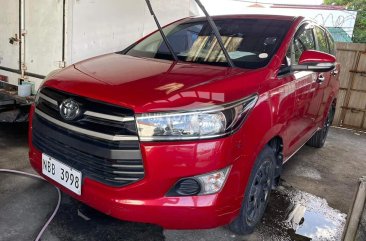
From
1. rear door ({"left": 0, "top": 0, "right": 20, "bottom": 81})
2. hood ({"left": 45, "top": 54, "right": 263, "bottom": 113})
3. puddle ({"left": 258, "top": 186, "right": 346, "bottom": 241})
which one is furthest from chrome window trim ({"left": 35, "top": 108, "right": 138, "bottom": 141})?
rear door ({"left": 0, "top": 0, "right": 20, "bottom": 81})

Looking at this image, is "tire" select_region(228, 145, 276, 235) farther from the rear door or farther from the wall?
the wall

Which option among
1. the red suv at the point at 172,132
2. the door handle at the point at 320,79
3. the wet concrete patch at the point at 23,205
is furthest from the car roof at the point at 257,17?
the wet concrete patch at the point at 23,205

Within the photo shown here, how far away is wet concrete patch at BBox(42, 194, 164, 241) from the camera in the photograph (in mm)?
2393

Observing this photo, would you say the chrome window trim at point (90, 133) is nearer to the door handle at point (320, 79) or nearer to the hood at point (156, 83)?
the hood at point (156, 83)

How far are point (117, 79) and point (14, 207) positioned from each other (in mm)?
1378

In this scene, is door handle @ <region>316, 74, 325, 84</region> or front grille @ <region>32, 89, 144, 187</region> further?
door handle @ <region>316, 74, 325, 84</region>

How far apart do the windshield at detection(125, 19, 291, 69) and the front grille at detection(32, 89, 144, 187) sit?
41.8 inches

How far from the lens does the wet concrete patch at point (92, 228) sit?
7.85ft

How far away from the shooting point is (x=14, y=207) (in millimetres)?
2672

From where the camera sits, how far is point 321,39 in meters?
A: 4.04

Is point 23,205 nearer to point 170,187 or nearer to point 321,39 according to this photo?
point 170,187

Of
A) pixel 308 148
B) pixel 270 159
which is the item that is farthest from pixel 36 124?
pixel 308 148

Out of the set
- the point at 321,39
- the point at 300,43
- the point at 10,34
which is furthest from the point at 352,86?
the point at 10,34

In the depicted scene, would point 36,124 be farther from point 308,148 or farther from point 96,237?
point 308,148
